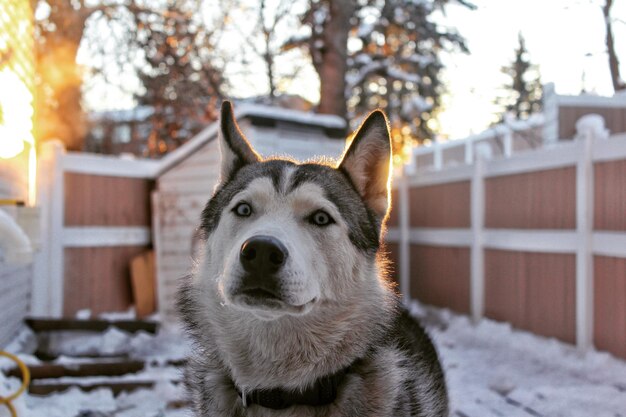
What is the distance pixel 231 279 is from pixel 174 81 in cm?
1495

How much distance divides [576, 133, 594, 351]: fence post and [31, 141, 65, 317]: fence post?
6858mm

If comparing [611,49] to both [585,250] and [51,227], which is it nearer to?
[585,250]

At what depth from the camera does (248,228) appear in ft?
7.68

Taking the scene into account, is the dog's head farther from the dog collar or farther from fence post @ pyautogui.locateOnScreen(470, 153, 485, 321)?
fence post @ pyautogui.locateOnScreen(470, 153, 485, 321)

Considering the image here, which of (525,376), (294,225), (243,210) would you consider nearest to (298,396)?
(294,225)

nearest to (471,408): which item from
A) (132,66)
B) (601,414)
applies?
(601,414)

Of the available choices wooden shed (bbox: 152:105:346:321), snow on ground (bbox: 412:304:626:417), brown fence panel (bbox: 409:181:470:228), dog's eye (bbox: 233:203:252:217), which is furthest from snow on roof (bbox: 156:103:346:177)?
dog's eye (bbox: 233:203:252:217)

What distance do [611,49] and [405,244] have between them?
574cm

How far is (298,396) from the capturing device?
2.22m

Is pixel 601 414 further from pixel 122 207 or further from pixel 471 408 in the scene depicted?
pixel 122 207

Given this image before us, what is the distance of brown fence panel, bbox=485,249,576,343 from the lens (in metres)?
6.41


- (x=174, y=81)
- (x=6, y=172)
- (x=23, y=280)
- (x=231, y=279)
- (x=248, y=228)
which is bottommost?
(x=23, y=280)

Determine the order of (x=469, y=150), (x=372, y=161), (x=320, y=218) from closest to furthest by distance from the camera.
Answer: (x=320, y=218)
(x=372, y=161)
(x=469, y=150)

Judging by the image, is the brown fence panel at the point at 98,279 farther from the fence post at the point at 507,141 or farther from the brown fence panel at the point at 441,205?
the fence post at the point at 507,141
